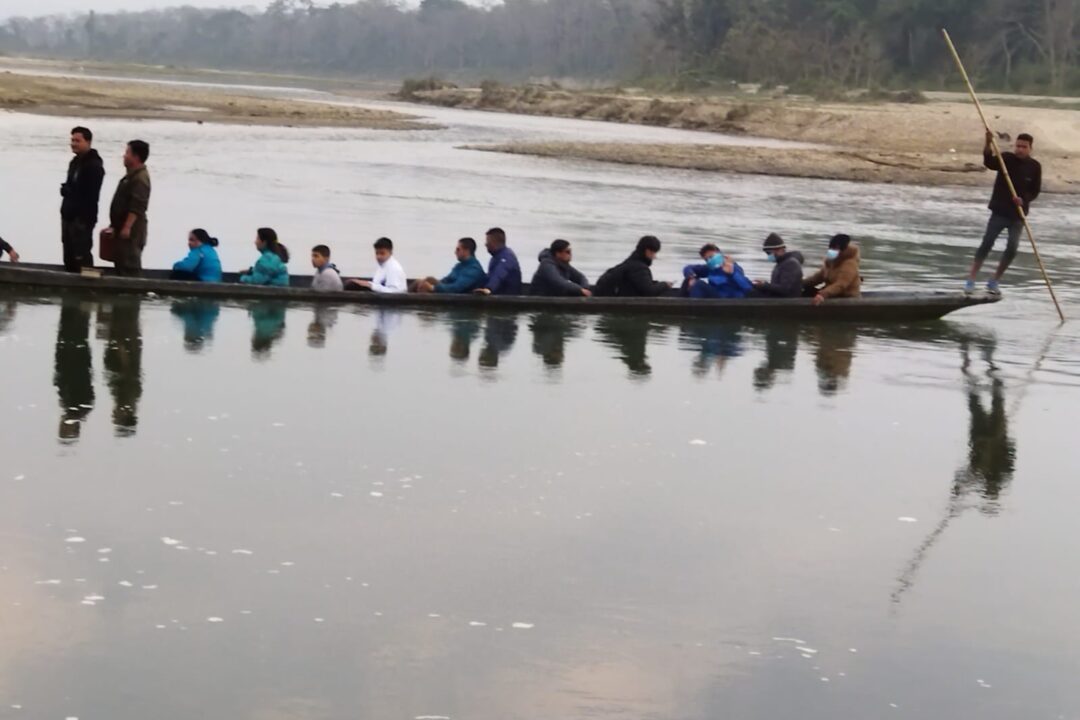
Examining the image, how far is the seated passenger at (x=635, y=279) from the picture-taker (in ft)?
51.6

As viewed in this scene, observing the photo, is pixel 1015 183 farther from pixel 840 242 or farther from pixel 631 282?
pixel 631 282

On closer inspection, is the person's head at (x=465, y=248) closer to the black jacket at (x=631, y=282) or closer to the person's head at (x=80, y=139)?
the black jacket at (x=631, y=282)

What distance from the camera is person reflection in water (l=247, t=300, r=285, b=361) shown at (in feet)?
43.1

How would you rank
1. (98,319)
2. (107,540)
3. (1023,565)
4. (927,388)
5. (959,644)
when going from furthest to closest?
(98,319) → (927,388) → (1023,565) → (107,540) → (959,644)

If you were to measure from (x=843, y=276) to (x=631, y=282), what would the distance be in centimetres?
209

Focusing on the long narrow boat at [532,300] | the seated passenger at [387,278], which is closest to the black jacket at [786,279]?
the long narrow boat at [532,300]

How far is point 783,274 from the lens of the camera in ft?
52.5

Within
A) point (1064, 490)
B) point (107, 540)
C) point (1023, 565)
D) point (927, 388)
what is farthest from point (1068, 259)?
point (107, 540)

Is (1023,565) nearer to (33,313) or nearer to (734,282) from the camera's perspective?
(734,282)

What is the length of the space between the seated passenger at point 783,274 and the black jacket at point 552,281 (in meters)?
1.83

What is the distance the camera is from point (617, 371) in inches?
515

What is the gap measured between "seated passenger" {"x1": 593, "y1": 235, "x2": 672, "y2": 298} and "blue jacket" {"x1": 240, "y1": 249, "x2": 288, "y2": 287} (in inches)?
118

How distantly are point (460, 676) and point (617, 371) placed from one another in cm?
669

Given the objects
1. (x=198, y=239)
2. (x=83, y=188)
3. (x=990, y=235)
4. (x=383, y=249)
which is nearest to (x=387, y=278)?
(x=383, y=249)
